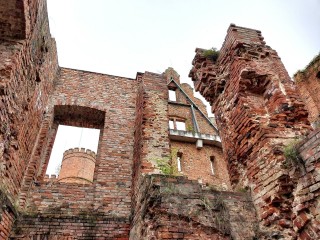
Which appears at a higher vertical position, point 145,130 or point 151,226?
point 145,130

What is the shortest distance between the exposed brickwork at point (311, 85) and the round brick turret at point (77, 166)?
19704 millimetres

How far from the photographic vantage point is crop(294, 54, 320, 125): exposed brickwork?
10.4m

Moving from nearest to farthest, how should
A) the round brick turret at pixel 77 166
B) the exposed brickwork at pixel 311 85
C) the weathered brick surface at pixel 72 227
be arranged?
1. the weathered brick surface at pixel 72 227
2. the exposed brickwork at pixel 311 85
3. the round brick turret at pixel 77 166

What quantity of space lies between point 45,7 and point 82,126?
3.40 m

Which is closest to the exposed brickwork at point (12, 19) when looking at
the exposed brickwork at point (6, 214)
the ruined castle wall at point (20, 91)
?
the ruined castle wall at point (20, 91)

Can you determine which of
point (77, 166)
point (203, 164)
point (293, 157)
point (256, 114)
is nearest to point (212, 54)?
point (256, 114)

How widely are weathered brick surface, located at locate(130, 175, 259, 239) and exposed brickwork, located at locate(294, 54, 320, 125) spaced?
8.51 meters

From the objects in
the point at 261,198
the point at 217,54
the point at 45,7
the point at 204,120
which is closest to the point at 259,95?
the point at 217,54

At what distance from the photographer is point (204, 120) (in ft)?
65.8

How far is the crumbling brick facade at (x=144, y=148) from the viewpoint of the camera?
3.15 metres

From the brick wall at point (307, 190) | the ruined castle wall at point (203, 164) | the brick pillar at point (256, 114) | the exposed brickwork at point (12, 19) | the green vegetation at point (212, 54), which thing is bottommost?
the brick wall at point (307, 190)

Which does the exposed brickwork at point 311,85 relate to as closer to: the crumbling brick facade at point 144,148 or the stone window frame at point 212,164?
the stone window frame at point 212,164

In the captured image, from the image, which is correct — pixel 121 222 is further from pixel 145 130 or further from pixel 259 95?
pixel 259 95

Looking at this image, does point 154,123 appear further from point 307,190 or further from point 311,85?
point 311,85
